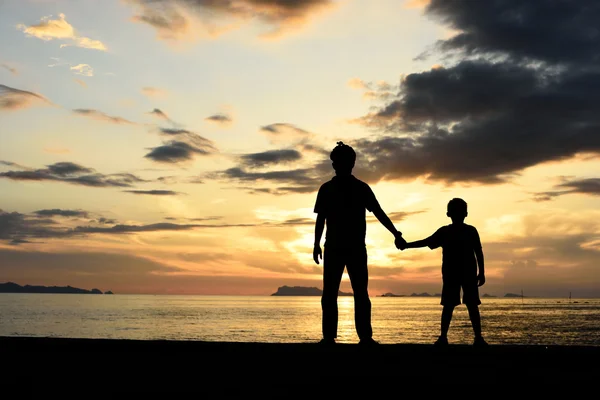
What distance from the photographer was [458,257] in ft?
30.6

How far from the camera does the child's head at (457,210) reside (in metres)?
9.17

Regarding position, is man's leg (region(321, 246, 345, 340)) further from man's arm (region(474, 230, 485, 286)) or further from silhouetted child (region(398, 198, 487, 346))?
man's arm (region(474, 230, 485, 286))

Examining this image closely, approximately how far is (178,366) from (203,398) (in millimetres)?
1538

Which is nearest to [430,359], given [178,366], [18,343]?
[178,366]

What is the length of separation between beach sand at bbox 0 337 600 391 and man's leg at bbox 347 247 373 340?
37cm

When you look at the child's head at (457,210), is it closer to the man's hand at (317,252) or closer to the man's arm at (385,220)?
the man's arm at (385,220)

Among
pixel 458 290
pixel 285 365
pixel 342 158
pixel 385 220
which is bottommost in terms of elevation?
pixel 285 365

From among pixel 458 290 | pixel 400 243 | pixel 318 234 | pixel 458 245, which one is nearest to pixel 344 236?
pixel 318 234

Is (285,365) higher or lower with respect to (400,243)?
lower

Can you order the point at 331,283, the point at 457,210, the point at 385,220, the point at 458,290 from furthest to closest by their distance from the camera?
1. the point at 458,290
2. the point at 457,210
3. the point at 385,220
4. the point at 331,283

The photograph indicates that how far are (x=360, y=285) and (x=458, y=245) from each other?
2422 millimetres

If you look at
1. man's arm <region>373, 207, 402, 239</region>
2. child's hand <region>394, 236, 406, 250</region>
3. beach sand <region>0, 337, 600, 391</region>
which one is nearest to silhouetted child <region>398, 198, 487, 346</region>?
child's hand <region>394, 236, 406, 250</region>

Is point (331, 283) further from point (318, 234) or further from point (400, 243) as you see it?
point (400, 243)

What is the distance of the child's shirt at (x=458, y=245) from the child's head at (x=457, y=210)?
152mm
